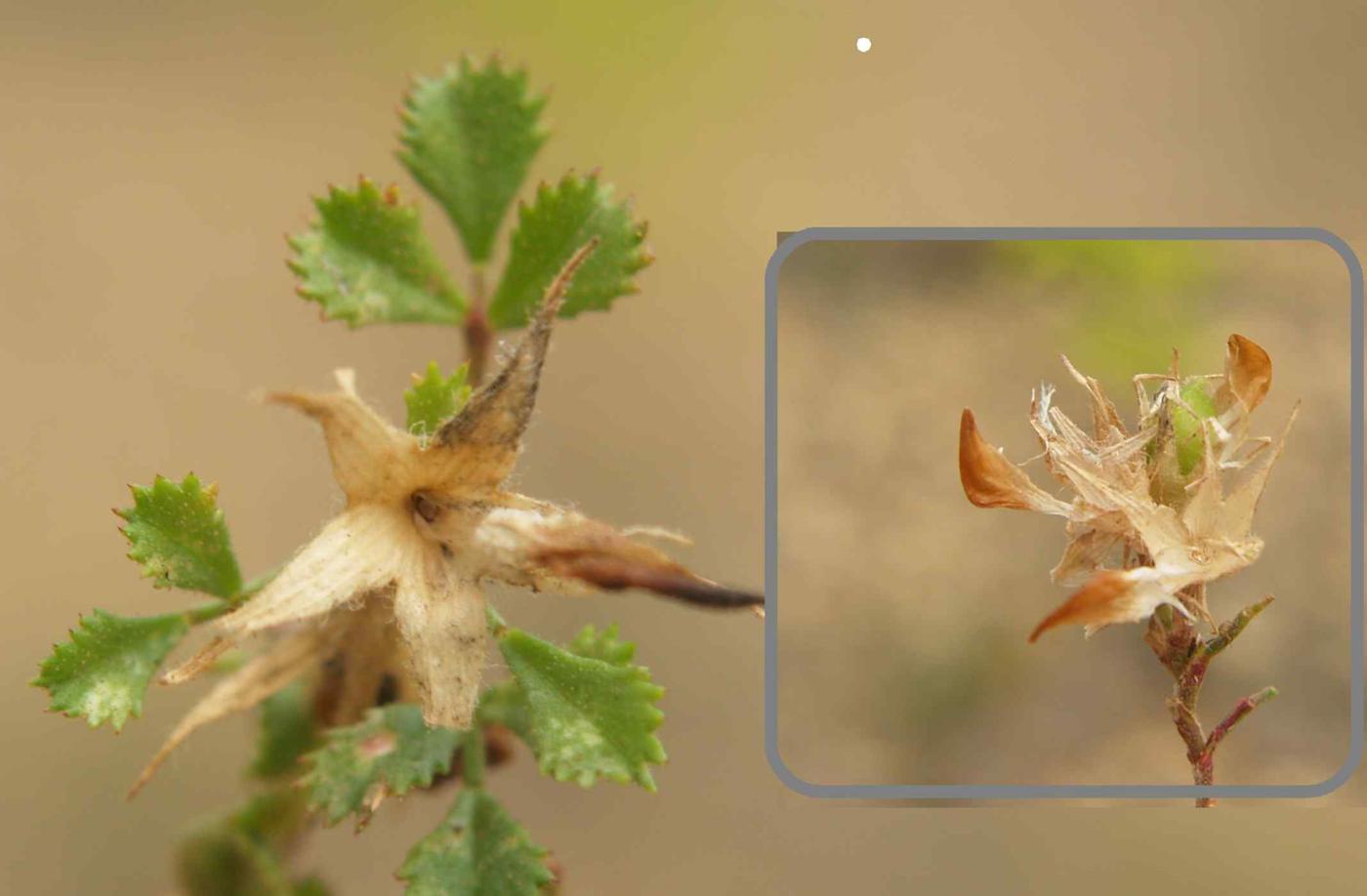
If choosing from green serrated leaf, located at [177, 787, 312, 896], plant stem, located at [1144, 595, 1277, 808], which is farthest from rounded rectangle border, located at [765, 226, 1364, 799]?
green serrated leaf, located at [177, 787, 312, 896]

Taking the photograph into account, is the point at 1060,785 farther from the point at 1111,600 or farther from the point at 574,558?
the point at 574,558

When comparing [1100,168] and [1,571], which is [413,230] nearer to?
[1100,168]

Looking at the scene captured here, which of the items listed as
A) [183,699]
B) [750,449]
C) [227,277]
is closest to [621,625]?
[750,449]

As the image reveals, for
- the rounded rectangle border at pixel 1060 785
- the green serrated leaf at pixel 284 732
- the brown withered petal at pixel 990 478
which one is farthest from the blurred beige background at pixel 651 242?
the brown withered petal at pixel 990 478

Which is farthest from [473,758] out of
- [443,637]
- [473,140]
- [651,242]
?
[651,242]

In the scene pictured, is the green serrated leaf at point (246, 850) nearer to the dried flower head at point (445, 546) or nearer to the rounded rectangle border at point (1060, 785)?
the dried flower head at point (445, 546)

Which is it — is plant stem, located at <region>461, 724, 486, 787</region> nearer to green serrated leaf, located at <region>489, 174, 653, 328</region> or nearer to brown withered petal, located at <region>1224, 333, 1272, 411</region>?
green serrated leaf, located at <region>489, 174, 653, 328</region>
